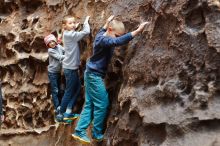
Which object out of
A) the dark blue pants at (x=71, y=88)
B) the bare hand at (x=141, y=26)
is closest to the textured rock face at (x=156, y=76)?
the bare hand at (x=141, y=26)

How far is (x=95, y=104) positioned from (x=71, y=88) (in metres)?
0.59

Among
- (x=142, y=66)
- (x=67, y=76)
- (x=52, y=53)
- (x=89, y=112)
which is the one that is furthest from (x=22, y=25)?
(x=142, y=66)

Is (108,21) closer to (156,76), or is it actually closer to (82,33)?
(82,33)

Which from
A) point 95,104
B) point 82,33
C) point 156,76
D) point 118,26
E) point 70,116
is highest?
point 118,26

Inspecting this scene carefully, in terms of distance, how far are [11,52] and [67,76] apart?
4.28 ft

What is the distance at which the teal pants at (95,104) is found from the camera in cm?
381

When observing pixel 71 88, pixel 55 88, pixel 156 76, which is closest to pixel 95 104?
pixel 71 88

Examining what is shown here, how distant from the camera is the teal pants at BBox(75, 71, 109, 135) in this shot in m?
3.81

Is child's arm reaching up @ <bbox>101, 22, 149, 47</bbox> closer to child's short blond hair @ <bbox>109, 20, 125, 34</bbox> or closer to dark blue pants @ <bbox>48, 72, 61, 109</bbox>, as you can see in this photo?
child's short blond hair @ <bbox>109, 20, 125, 34</bbox>

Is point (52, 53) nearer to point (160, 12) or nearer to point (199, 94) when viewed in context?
point (160, 12)

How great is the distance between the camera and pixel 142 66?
353 cm

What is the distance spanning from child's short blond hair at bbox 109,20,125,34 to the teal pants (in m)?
0.40

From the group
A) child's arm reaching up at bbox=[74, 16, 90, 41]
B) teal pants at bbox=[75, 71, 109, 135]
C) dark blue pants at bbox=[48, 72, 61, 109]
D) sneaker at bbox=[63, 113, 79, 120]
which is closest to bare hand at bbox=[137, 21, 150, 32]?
teal pants at bbox=[75, 71, 109, 135]

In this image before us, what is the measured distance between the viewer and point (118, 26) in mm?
3734
